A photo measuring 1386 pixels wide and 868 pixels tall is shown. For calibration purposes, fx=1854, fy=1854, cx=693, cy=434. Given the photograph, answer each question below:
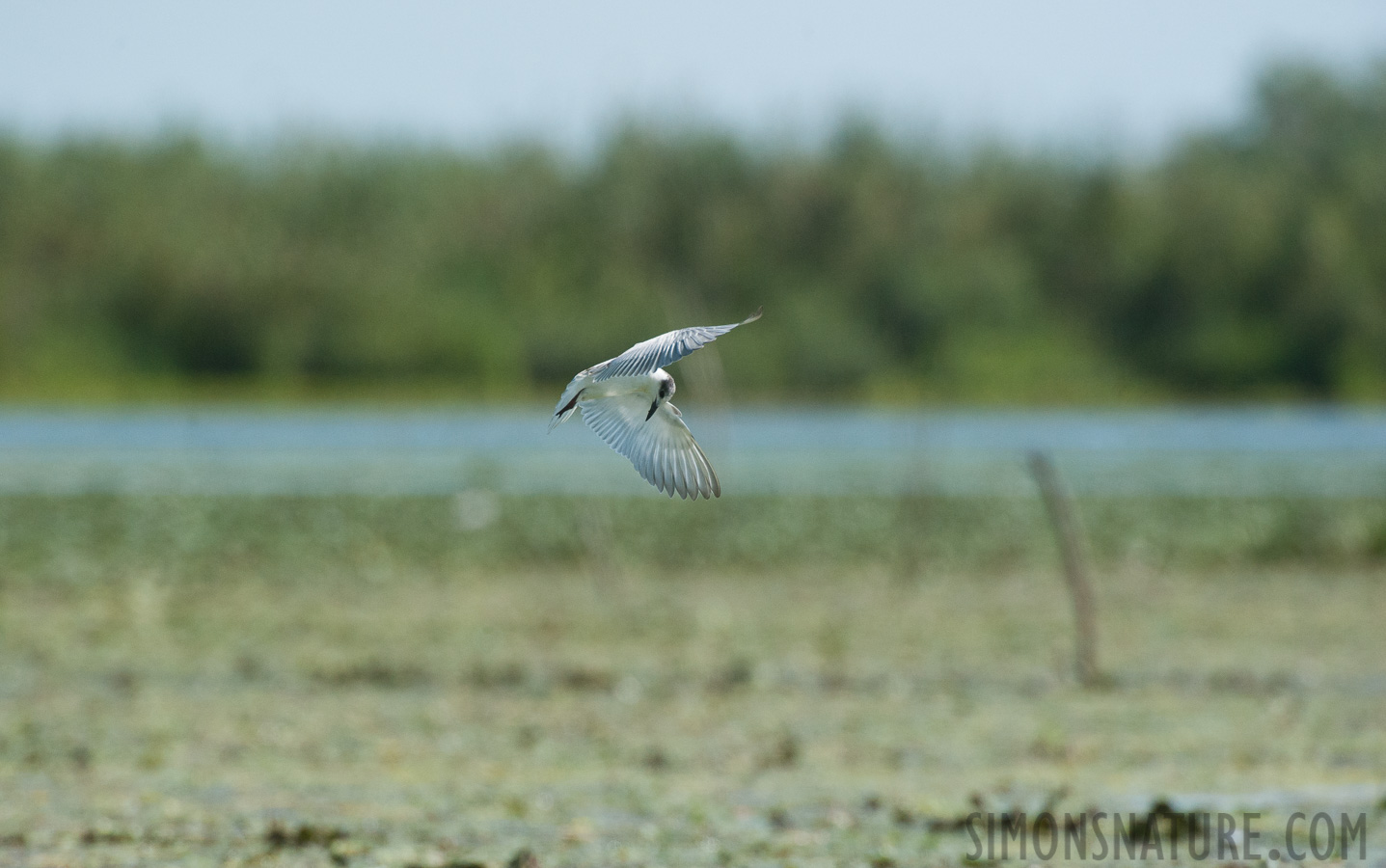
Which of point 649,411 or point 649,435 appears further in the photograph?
point 649,435

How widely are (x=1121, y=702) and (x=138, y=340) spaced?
3421 cm

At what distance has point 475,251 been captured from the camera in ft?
142

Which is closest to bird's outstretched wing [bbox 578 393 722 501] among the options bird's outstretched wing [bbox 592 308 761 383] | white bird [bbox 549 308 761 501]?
white bird [bbox 549 308 761 501]

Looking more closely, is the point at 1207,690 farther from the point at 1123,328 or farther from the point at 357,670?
the point at 1123,328

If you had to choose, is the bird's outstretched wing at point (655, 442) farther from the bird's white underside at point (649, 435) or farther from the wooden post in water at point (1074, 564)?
the wooden post in water at point (1074, 564)

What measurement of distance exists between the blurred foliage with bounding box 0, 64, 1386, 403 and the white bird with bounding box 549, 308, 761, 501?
95.8ft

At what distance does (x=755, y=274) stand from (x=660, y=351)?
1391 inches

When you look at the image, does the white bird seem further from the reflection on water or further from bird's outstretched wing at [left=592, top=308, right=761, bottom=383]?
the reflection on water

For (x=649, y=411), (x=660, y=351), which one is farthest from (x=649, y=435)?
(x=660, y=351)

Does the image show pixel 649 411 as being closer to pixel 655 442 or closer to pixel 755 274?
pixel 655 442

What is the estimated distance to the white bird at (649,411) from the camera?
4.91 m

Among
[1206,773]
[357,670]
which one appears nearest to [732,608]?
[357,670]

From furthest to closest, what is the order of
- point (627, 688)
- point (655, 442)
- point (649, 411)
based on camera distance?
point (627, 688) < point (655, 442) < point (649, 411)

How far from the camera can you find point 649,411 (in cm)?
542
